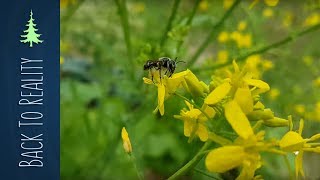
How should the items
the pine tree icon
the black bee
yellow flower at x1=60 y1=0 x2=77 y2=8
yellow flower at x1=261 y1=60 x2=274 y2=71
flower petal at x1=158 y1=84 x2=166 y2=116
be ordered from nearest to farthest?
flower petal at x1=158 y1=84 x2=166 y2=116 → the black bee → the pine tree icon → yellow flower at x1=60 y1=0 x2=77 y2=8 → yellow flower at x1=261 y1=60 x2=274 y2=71

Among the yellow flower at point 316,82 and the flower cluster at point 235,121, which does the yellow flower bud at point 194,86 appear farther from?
the yellow flower at point 316,82

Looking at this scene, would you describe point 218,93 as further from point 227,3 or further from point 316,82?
point 316,82

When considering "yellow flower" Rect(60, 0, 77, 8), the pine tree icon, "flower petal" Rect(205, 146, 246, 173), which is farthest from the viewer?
"yellow flower" Rect(60, 0, 77, 8)

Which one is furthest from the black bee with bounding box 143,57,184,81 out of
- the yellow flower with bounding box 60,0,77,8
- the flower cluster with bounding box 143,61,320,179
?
the yellow flower with bounding box 60,0,77,8

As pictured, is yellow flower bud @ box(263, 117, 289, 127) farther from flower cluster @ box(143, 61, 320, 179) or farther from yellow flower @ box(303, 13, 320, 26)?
yellow flower @ box(303, 13, 320, 26)

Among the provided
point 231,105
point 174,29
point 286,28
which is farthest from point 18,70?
point 286,28

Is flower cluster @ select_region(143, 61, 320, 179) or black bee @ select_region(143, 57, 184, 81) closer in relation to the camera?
flower cluster @ select_region(143, 61, 320, 179)

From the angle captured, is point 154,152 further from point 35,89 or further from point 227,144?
point 227,144
